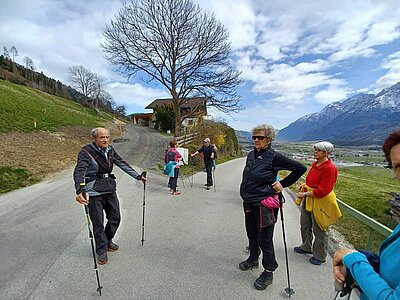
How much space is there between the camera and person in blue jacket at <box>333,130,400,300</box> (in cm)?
115

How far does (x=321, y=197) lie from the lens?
11.6ft

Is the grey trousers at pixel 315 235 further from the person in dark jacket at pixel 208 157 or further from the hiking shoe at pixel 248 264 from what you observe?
the person in dark jacket at pixel 208 157

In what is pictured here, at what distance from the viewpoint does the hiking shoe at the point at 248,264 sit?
135 inches

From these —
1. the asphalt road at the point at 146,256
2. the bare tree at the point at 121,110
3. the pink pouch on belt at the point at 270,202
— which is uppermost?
the bare tree at the point at 121,110

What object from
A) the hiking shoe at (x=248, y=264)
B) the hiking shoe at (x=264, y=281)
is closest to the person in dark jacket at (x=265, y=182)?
the hiking shoe at (x=264, y=281)

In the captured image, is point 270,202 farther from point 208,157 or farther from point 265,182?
point 208,157

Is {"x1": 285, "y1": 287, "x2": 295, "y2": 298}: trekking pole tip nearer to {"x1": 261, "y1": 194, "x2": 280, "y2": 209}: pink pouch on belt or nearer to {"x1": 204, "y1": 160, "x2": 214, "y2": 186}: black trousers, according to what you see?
{"x1": 261, "y1": 194, "x2": 280, "y2": 209}: pink pouch on belt

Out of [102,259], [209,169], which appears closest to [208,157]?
[209,169]

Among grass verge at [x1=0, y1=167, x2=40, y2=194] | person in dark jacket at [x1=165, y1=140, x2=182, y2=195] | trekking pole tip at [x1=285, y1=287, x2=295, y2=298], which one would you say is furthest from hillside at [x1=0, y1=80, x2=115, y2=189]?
trekking pole tip at [x1=285, y1=287, x2=295, y2=298]

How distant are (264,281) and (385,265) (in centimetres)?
209

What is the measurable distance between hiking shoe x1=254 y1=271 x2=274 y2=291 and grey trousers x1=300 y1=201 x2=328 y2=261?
1.06 meters

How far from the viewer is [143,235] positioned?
434cm

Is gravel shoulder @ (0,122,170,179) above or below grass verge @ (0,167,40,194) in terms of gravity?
above

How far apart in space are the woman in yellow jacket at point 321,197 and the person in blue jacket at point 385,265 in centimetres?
224
